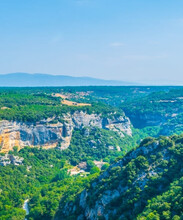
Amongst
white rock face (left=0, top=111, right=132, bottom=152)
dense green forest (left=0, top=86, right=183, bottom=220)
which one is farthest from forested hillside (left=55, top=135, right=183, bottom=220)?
white rock face (left=0, top=111, right=132, bottom=152)

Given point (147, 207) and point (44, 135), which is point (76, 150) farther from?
point (147, 207)

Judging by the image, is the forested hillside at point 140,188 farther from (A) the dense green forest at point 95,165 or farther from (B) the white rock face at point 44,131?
(B) the white rock face at point 44,131

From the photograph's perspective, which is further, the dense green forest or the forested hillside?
the dense green forest

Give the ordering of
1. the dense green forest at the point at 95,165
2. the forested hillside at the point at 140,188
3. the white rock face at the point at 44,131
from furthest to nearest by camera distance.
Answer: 1. the white rock face at the point at 44,131
2. the dense green forest at the point at 95,165
3. the forested hillside at the point at 140,188

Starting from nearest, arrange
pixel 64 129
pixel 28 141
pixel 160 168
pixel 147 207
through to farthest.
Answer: pixel 147 207 < pixel 160 168 < pixel 28 141 < pixel 64 129

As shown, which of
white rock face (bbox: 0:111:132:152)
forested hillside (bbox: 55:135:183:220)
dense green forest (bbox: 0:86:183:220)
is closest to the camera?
forested hillside (bbox: 55:135:183:220)

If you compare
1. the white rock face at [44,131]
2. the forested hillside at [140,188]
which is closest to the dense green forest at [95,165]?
the forested hillside at [140,188]

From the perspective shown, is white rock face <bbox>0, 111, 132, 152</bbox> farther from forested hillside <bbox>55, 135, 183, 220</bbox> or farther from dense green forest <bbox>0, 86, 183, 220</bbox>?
forested hillside <bbox>55, 135, 183, 220</bbox>

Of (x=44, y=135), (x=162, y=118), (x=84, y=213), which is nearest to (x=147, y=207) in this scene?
(x=84, y=213)
